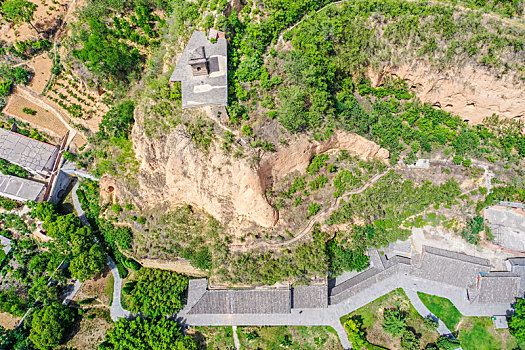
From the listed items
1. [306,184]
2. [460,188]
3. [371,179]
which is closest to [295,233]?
[306,184]

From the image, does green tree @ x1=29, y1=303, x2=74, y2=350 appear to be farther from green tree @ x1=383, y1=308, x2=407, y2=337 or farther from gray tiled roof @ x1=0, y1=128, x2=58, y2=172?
green tree @ x1=383, y1=308, x2=407, y2=337

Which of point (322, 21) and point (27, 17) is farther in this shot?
point (27, 17)

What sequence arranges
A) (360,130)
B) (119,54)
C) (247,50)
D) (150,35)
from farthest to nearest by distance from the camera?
(150,35) → (119,54) → (360,130) → (247,50)

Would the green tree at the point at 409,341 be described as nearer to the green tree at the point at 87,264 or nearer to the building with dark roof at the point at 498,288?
the building with dark roof at the point at 498,288

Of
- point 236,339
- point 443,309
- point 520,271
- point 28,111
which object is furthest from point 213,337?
point 28,111

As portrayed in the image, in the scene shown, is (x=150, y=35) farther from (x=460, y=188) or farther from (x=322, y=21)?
(x=460, y=188)
